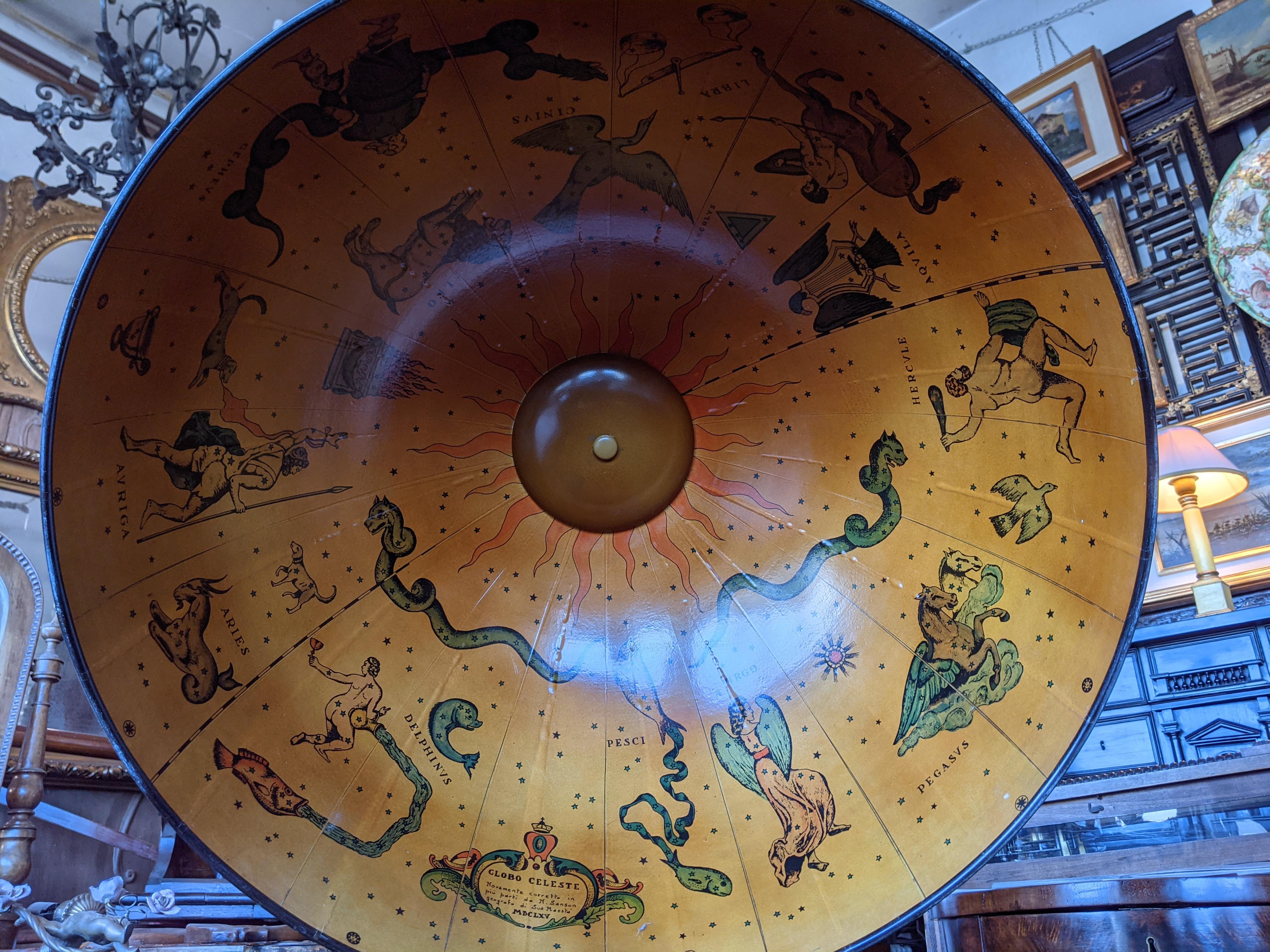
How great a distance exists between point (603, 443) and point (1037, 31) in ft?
8.69

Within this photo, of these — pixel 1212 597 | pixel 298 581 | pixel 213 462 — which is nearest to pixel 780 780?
pixel 298 581

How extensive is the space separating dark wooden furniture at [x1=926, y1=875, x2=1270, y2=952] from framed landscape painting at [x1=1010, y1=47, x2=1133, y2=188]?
2.45 m

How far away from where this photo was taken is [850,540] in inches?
75.7

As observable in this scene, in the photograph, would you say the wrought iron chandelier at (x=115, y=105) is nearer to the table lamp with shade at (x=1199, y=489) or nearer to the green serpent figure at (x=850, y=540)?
the green serpent figure at (x=850, y=540)

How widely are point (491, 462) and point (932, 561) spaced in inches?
36.8

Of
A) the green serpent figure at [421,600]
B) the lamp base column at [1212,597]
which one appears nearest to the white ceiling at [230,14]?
the green serpent figure at [421,600]

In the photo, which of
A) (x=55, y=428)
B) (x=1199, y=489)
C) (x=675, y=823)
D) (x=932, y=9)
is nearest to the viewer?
(x=55, y=428)

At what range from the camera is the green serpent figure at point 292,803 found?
1.71 metres

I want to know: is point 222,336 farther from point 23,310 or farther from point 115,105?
point 115,105

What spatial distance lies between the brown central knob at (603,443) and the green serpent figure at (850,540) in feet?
0.81

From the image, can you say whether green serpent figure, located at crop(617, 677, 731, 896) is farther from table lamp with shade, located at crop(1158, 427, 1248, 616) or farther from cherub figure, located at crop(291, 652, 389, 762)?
table lamp with shade, located at crop(1158, 427, 1248, 616)

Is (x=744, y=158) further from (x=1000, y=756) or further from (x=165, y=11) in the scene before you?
(x=165, y=11)

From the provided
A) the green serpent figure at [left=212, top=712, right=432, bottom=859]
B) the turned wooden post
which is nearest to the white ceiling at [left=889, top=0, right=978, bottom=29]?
the green serpent figure at [left=212, top=712, right=432, bottom=859]

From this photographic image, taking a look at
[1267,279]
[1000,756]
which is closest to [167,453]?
[1000,756]
